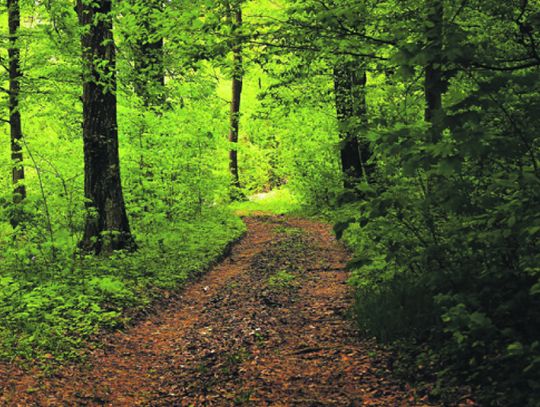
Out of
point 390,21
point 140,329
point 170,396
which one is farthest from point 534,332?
point 140,329

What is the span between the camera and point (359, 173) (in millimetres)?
16094

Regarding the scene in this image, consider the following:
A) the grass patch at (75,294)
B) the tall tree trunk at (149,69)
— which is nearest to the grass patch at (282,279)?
the grass patch at (75,294)

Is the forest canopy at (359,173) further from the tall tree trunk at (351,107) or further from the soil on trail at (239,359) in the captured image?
the soil on trail at (239,359)

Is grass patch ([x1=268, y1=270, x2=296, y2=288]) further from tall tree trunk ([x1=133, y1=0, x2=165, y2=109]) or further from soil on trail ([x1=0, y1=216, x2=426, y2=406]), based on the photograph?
tall tree trunk ([x1=133, y1=0, x2=165, y2=109])

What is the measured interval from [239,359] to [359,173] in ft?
36.9

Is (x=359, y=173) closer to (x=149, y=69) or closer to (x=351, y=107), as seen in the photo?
(x=351, y=107)

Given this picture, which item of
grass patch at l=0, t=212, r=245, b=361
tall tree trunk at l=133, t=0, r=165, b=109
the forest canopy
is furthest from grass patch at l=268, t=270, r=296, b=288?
tall tree trunk at l=133, t=0, r=165, b=109

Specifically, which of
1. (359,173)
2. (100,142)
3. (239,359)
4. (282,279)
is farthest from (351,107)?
(239,359)

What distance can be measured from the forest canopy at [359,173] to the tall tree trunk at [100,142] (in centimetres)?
3

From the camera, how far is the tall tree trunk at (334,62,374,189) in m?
7.68

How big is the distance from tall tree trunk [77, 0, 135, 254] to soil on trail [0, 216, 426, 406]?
2.33 m

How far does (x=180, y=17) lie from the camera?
261 inches

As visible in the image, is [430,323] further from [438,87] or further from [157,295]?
[157,295]

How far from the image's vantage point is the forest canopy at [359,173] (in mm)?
3980
